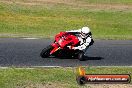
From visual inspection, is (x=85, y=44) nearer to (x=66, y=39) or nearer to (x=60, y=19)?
(x=66, y=39)

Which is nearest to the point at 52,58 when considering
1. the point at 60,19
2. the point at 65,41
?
the point at 65,41

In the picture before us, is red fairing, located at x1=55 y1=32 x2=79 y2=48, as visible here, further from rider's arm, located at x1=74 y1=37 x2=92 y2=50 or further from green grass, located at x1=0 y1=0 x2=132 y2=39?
green grass, located at x1=0 y1=0 x2=132 y2=39

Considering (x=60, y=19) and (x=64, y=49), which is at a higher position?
(x=64, y=49)

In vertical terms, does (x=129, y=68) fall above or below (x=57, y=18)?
above

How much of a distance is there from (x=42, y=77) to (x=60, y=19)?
67.7ft

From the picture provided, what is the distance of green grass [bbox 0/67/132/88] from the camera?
1295 centimetres

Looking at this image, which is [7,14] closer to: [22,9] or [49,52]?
[22,9]

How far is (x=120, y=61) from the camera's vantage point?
18047mm

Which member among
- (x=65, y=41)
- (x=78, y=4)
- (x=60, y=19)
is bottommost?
(x=78, y=4)

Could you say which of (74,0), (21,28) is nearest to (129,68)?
(21,28)

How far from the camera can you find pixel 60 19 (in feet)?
113

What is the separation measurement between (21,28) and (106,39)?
7051 millimetres

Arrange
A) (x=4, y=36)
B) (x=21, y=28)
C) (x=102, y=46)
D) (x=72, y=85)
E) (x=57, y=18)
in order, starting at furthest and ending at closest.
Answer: (x=57, y=18), (x=21, y=28), (x=4, y=36), (x=102, y=46), (x=72, y=85)

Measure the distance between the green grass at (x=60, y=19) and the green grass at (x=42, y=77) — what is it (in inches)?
502
